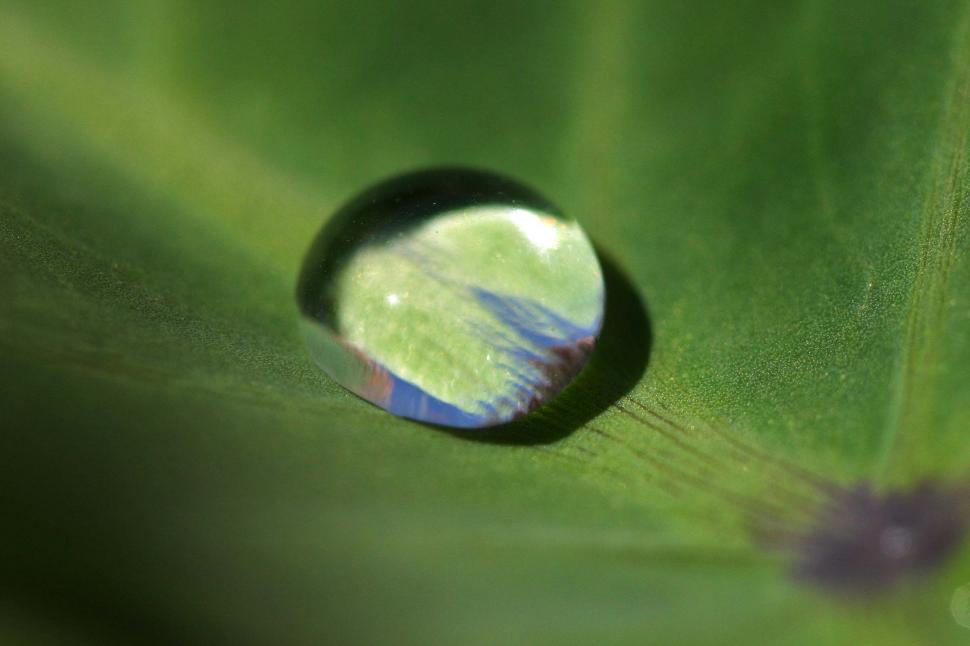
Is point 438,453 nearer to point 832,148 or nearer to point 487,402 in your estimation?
point 487,402

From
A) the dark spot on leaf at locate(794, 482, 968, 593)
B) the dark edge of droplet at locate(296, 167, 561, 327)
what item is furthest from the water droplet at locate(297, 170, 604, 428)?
the dark spot on leaf at locate(794, 482, 968, 593)

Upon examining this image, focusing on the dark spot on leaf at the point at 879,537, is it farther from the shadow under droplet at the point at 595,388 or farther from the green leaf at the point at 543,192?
the shadow under droplet at the point at 595,388

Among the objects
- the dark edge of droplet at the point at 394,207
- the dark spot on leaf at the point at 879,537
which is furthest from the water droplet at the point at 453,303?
the dark spot on leaf at the point at 879,537

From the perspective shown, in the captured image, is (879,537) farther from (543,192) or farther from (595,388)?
(543,192)

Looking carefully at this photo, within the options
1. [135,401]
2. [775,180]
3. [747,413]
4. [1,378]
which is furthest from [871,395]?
[1,378]

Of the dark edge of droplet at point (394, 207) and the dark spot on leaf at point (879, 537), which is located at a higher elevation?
the dark edge of droplet at point (394, 207)
